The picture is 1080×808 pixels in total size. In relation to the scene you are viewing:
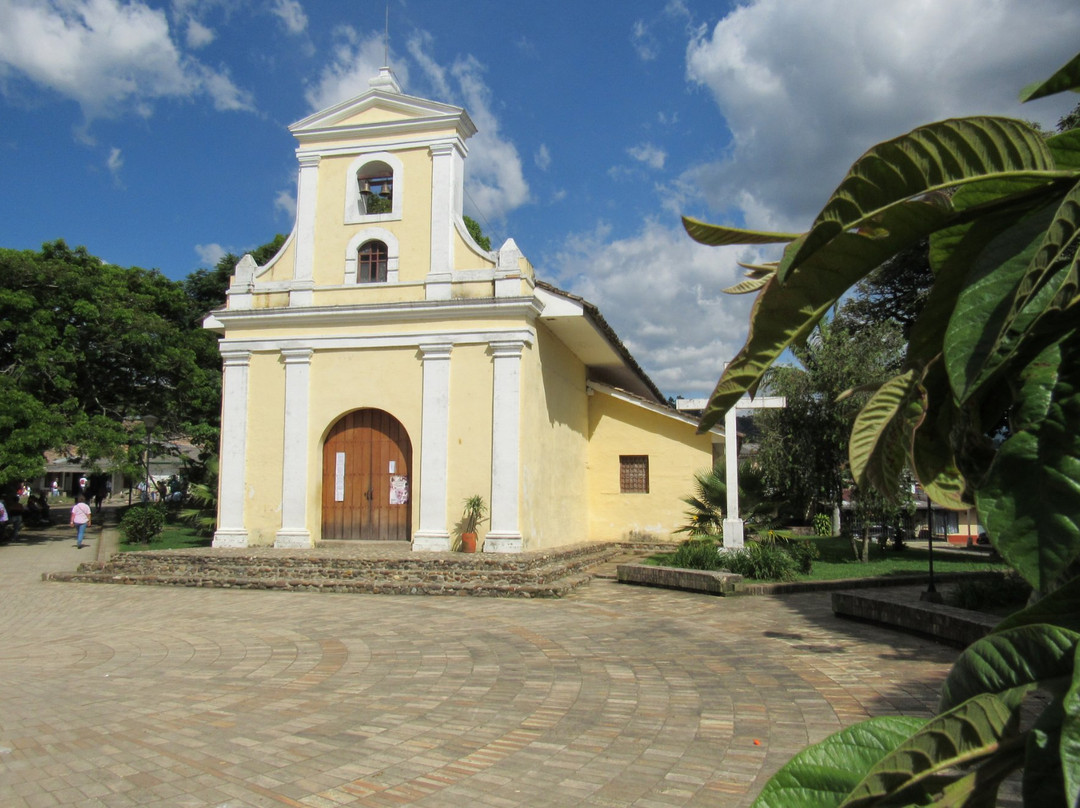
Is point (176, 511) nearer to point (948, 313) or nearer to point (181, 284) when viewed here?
point (181, 284)

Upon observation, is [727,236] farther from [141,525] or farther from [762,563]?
[141,525]

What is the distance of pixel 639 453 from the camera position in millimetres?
19906

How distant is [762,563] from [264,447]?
379 inches

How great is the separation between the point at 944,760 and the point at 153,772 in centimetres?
530

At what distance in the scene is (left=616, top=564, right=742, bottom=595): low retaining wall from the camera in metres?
11.7

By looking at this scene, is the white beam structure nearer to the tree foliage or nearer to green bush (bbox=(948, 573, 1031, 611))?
green bush (bbox=(948, 573, 1031, 611))

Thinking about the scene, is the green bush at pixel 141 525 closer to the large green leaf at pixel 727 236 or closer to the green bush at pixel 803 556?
the green bush at pixel 803 556

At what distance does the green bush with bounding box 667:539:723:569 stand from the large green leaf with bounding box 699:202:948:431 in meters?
13.0

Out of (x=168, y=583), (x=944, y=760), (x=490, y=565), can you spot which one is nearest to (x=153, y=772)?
(x=944, y=760)

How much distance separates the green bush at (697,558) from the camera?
13.4m

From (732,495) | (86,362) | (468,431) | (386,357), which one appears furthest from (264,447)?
(86,362)

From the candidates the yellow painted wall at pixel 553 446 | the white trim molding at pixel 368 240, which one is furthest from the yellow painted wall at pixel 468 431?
the white trim molding at pixel 368 240

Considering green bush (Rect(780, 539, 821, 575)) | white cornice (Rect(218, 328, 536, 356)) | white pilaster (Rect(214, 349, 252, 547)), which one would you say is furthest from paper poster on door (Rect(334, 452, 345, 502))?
green bush (Rect(780, 539, 821, 575))

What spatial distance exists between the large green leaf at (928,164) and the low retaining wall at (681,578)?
11.5 meters
